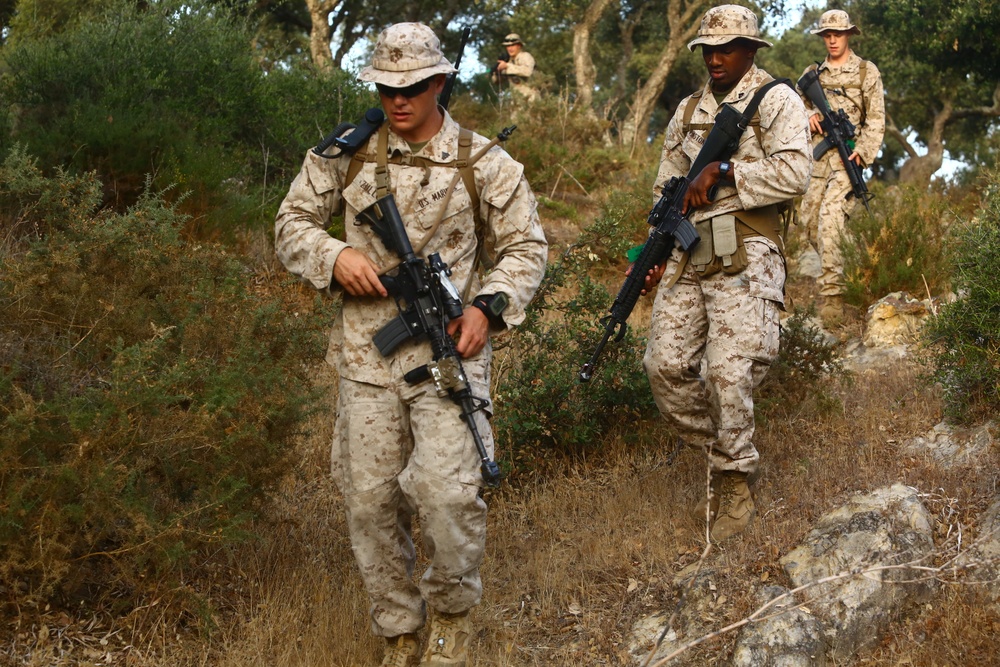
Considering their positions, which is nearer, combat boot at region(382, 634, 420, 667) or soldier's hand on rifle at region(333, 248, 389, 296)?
soldier's hand on rifle at region(333, 248, 389, 296)

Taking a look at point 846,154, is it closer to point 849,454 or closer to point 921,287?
point 921,287

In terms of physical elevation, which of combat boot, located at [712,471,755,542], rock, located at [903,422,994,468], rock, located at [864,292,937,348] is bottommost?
rock, located at [864,292,937,348]

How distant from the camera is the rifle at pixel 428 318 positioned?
4074 millimetres

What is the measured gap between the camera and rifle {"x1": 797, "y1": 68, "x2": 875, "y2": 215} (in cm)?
955

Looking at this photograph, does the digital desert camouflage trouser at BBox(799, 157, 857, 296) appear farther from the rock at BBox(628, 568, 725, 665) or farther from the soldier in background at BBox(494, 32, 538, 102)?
the soldier in background at BBox(494, 32, 538, 102)

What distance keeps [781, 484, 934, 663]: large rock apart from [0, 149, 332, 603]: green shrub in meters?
2.31

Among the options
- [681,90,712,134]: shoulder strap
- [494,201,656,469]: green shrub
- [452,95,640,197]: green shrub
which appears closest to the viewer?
[681,90,712,134]: shoulder strap

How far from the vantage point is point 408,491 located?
13.4 ft

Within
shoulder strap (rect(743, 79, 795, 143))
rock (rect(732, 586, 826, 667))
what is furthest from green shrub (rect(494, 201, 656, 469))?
rock (rect(732, 586, 826, 667))

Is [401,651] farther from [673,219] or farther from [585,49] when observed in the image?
[585,49]

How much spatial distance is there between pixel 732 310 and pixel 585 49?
1513cm

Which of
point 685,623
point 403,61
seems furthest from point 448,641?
point 403,61

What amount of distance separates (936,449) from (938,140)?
18.7 metres

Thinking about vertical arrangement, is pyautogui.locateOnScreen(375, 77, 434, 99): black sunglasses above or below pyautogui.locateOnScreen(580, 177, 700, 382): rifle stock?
above
